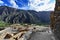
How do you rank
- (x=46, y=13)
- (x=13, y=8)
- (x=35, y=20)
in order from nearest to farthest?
(x=46, y=13) < (x=35, y=20) < (x=13, y=8)

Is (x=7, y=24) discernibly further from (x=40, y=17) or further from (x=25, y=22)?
(x=40, y=17)

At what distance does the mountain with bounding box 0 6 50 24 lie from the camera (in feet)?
76.3

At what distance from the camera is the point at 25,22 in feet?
78.6

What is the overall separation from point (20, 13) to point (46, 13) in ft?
14.1

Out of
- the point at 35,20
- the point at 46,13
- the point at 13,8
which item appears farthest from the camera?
the point at 13,8

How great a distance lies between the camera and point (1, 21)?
23.2m

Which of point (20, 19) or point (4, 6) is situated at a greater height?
point (4, 6)

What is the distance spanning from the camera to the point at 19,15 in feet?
81.3

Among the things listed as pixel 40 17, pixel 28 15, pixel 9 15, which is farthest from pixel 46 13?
pixel 9 15

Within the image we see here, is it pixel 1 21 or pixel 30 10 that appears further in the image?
pixel 30 10

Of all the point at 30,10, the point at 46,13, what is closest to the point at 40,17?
the point at 46,13

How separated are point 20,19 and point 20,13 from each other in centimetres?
98

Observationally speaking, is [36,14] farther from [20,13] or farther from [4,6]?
[4,6]

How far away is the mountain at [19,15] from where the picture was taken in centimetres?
2325
